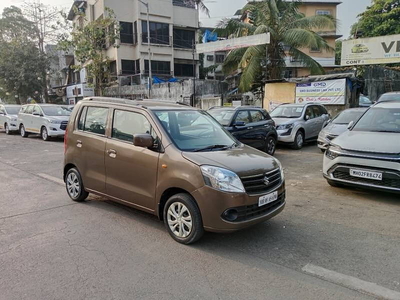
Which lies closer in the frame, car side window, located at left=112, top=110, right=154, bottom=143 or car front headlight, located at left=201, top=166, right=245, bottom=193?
car front headlight, located at left=201, top=166, right=245, bottom=193

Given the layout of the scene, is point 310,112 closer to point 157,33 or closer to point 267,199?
point 267,199

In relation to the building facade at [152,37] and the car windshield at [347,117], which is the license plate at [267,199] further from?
the building facade at [152,37]

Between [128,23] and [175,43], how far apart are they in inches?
203

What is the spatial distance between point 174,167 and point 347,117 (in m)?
8.79

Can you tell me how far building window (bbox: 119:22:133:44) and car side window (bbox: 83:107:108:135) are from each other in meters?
27.5

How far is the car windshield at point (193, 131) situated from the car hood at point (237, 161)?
0.69 ft

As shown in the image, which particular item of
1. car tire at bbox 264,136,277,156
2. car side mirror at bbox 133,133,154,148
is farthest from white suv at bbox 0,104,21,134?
car side mirror at bbox 133,133,154,148

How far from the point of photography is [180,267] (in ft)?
11.3

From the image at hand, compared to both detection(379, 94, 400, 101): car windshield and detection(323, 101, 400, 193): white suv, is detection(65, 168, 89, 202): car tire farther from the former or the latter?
detection(379, 94, 400, 101): car windshield

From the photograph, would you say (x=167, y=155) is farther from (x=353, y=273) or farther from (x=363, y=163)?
(x=363, y=163)

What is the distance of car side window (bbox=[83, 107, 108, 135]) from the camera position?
16.7 feet

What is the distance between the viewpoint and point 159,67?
106 feet

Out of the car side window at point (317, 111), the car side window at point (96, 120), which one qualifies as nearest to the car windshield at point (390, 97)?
the car side window at point (317, 111)

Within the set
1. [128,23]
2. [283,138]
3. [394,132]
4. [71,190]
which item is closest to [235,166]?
[71,190]
